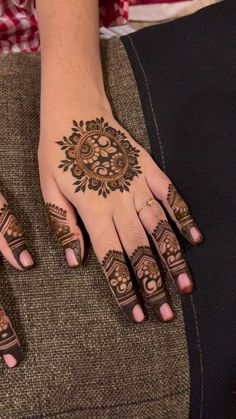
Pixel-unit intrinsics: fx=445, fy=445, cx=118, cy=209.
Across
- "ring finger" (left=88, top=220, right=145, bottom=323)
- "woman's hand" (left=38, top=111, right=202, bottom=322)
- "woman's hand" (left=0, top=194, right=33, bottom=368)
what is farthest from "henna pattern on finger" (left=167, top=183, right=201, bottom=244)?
"woman's hand" (left=0, top=194, right=33, bottom=368)

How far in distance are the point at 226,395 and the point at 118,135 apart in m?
0.44

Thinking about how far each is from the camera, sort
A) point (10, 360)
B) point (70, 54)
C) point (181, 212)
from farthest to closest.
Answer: point (70, 54) < point (181, 212) < point (10, 360)

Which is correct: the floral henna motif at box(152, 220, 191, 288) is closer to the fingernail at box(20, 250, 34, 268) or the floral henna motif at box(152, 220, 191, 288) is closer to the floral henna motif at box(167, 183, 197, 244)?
the floral henna motif at box(167, 183, 197, 244)

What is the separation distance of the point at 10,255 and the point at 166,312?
24 cm

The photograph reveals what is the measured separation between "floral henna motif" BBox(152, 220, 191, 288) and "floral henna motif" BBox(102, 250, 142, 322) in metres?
0.06

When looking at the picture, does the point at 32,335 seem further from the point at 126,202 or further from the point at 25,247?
the point at 126,202

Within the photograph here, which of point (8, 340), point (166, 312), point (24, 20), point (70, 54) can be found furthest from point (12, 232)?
point (24, 20)

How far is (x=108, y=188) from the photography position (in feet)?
2.31

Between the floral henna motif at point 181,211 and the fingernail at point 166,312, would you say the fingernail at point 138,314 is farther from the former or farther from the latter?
the floral henna motif at point 181,211

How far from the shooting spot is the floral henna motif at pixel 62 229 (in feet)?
2.17

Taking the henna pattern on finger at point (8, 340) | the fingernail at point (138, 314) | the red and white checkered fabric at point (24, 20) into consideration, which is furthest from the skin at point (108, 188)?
the red and white checkered fabric at point (24, 20)

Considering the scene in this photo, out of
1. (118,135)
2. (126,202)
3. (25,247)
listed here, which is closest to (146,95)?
(118,135)

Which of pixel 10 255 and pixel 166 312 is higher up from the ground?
pixel 10 255

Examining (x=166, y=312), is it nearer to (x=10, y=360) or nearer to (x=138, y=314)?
(x=138, y=314)
